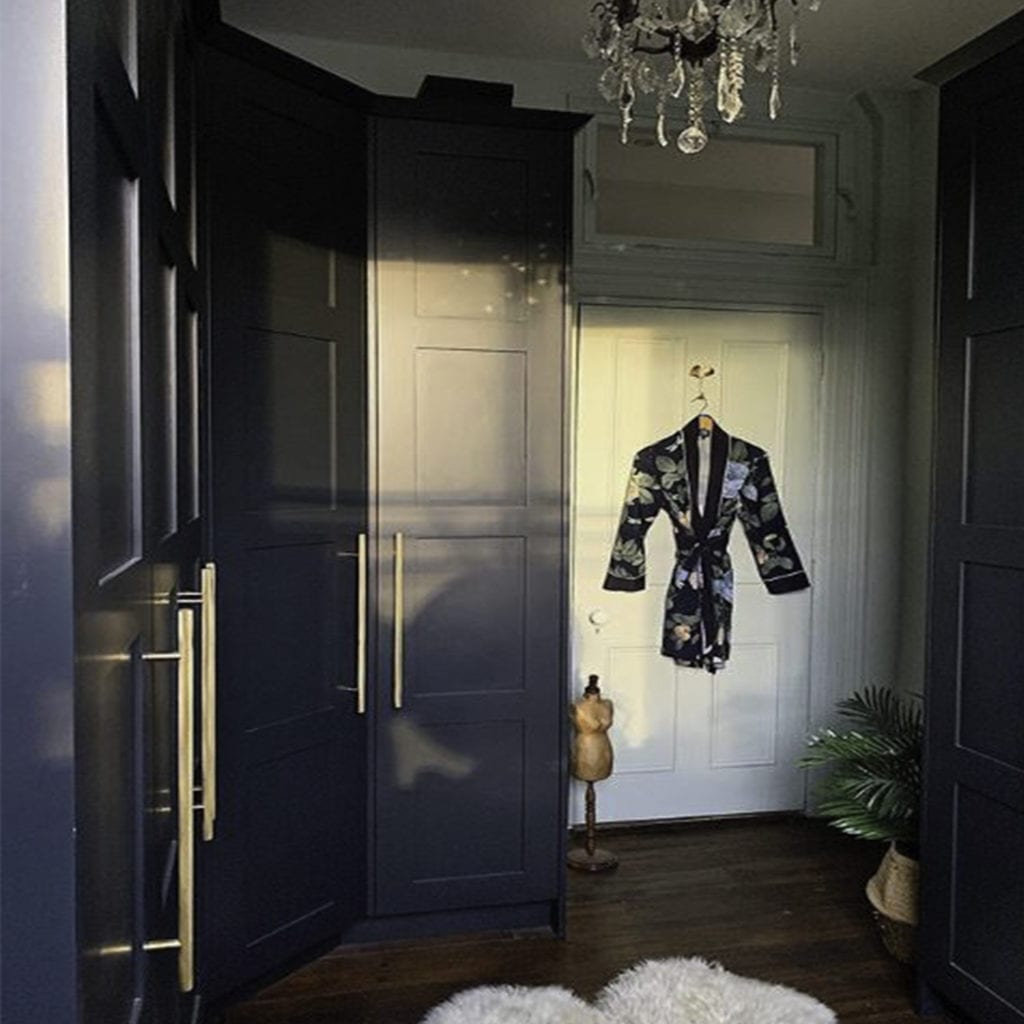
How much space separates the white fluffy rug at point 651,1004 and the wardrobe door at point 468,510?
15.2 inches

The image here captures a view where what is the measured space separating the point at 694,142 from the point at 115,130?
5.16ft

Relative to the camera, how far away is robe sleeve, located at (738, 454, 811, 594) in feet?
11.7

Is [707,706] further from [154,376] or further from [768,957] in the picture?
[154,376]

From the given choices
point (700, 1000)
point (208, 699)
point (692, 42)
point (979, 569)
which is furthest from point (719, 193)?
point (208, 699)

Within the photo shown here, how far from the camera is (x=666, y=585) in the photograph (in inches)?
140

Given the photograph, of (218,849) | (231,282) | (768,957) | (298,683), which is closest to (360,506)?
(298,683)

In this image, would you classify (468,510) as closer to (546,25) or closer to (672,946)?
(672,946)

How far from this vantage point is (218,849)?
218 cm

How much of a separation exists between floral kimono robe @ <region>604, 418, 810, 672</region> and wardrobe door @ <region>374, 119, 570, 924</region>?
0.91 m

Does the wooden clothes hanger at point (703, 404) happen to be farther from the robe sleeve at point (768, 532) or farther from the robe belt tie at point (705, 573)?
the robe belt tie at point (705, 573)

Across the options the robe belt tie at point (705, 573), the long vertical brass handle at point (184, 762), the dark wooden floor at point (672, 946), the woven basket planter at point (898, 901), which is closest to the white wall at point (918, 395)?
the robe belt tie at point (705, 573)

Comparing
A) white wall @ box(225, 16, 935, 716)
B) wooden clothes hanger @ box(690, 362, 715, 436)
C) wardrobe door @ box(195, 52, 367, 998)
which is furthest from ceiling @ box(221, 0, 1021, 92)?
wooden clothes hanger @ box(690, 362, 715, 436)

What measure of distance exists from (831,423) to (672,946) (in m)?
2.00

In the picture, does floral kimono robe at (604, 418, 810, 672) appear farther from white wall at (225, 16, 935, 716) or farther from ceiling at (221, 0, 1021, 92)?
ceiling at (221, 0, 1021, 92)
